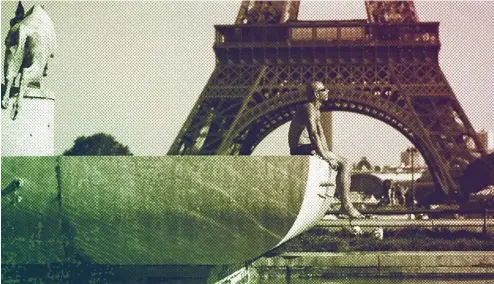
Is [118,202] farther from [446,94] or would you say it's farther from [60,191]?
[446,94]

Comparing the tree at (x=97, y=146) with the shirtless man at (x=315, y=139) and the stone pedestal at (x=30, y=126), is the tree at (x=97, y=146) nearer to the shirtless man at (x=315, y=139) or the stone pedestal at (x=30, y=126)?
the shirtless man at (x=315, y=139)

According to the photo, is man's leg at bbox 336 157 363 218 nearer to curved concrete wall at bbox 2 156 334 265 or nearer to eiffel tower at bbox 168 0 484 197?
curved concrete wall at bbox 2 156 334 265

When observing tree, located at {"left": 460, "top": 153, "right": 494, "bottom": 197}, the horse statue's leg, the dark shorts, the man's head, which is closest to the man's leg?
the dark shorts

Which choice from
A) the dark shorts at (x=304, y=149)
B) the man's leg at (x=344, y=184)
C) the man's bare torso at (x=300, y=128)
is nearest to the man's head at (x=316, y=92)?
the man's bare torso at (x=300, y=128)

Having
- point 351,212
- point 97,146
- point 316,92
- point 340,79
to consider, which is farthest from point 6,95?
point 97,146

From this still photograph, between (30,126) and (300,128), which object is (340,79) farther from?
(30,126)
